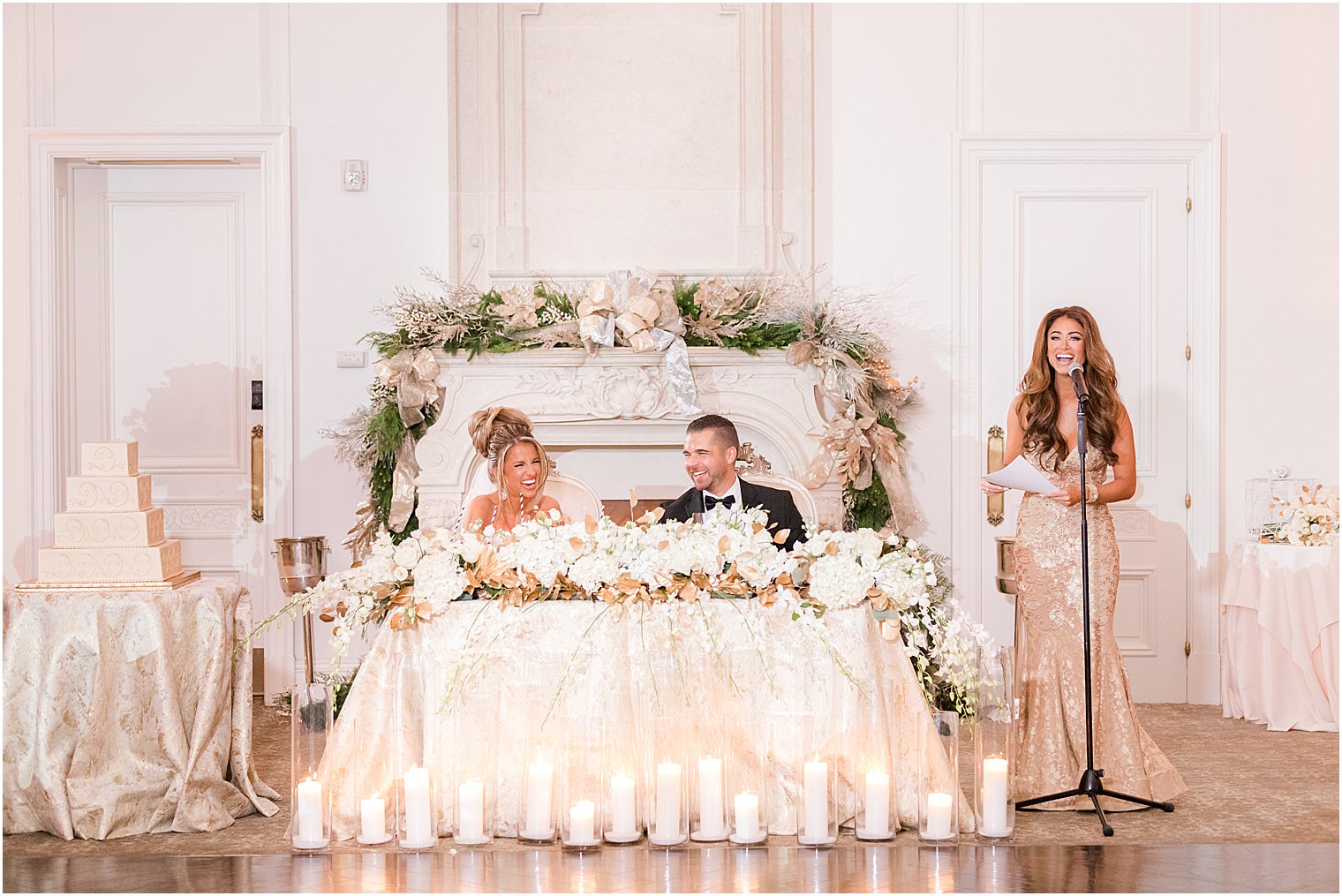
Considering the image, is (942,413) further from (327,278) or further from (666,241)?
(327,278)

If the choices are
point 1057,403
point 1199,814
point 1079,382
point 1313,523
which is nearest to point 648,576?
point 1079,382

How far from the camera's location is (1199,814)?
373cm

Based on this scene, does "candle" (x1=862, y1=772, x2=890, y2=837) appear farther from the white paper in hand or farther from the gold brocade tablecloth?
the gold brocade tablecloth

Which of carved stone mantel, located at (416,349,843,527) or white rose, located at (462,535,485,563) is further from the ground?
carved stone mantel, located at (416,349,843,527)

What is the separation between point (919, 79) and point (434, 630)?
388 cm

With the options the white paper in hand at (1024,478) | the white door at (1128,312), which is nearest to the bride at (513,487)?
the white paper in hand at (1024,478)

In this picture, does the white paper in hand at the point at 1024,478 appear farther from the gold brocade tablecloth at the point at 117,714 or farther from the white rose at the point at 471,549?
the gold brocade tablecloth at the point at 117,714

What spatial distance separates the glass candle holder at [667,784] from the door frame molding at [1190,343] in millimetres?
2820

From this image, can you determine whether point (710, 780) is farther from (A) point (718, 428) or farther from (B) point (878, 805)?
(A) point (718, 428)

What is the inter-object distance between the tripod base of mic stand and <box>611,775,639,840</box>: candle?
4.43 ft

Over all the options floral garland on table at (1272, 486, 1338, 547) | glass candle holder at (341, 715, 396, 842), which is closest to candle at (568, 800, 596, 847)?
glass candle holder at (341, 715, 396, 842)

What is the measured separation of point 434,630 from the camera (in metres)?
3.31

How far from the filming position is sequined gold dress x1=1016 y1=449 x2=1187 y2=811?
3.81 metres

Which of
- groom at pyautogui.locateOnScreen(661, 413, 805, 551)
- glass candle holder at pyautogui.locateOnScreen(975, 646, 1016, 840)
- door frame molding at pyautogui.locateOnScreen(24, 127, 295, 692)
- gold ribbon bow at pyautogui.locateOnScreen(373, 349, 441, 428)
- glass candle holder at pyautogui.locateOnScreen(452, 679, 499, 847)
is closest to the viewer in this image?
glass candle holder at pyautogui.locateOnScreen(975, 646, 1016, 840)
